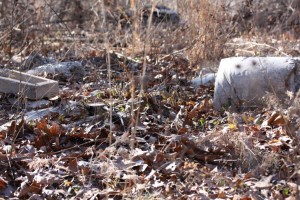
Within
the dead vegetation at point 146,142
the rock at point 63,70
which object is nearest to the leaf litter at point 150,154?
the dead vegetation at point 146,142

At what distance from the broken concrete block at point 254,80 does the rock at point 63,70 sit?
6.98 ft

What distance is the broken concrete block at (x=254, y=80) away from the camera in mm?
5305

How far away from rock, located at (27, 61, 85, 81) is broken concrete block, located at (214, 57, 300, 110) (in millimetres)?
2127

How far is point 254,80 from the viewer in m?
5.32

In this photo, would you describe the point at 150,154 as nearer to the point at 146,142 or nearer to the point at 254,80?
the point at 146,142

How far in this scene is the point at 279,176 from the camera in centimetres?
373

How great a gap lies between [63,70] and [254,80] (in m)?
2.65

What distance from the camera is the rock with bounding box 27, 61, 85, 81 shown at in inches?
270

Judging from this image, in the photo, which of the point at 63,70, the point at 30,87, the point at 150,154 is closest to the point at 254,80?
the point at 150,154

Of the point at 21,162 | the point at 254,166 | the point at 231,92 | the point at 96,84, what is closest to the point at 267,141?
the point at 254,166

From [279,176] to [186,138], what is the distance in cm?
81

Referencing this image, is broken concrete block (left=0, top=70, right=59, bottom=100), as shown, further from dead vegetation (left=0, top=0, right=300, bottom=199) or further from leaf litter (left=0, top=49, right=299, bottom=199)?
leaf litter (left=0, top=49, right=299, bottom=199)

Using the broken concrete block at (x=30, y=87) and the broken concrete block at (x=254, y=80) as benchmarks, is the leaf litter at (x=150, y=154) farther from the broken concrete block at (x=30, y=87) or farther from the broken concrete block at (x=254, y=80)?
the broken concrete block at (x=30, y=87)

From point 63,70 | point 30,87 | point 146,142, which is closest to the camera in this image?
point 146,142
